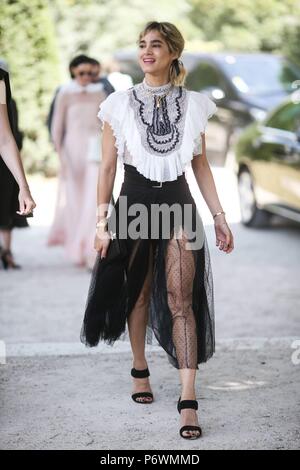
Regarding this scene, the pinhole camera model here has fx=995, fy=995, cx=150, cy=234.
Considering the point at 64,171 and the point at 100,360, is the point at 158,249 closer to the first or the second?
the point at 100,360

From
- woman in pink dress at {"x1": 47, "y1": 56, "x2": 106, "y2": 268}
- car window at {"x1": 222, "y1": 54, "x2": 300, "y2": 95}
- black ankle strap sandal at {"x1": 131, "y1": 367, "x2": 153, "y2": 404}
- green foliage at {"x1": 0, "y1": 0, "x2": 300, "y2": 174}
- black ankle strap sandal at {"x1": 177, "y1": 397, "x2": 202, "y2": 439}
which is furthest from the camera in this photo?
car window at {"x1": 222, "y1": 54, "x2": 300, "y2": 95}

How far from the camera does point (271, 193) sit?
35.7 feet

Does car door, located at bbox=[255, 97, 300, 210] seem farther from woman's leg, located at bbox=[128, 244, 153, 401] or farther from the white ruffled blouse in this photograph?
the white ruffled blouse

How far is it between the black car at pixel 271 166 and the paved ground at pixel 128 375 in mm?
1369

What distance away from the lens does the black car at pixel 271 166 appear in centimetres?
1031

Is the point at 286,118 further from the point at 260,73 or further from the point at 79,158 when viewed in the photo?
the point at 260,73

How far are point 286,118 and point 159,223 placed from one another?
20.9ft

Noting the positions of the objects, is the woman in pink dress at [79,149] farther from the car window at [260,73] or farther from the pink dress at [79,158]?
the car window at [260,73]

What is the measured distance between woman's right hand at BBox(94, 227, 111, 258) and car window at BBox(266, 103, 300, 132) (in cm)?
589

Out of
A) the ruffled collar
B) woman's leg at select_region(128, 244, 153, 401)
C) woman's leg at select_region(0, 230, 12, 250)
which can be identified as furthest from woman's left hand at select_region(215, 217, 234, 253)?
woman's leg at select_region(0, 230, 12, 250)

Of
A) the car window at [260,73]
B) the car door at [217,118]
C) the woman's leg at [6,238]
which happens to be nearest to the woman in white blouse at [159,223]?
the woman's leg at [6,238]

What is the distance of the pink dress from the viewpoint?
30.4 ft

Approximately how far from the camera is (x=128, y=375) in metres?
5.77
